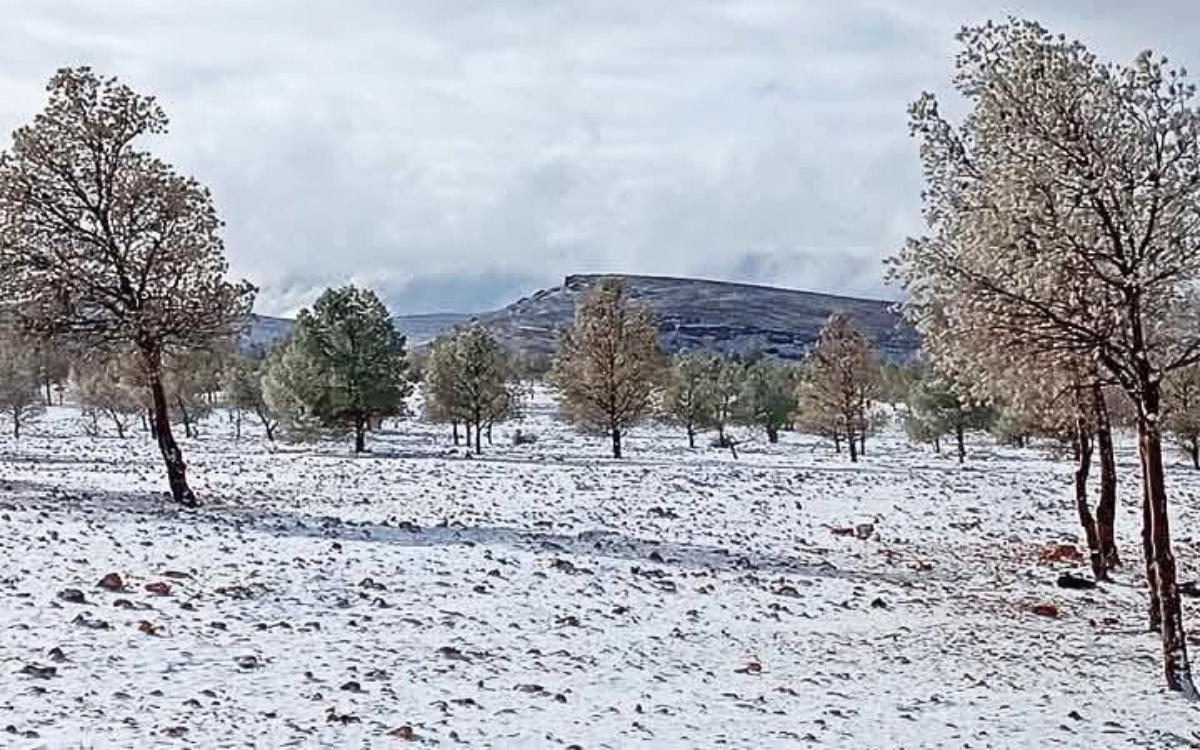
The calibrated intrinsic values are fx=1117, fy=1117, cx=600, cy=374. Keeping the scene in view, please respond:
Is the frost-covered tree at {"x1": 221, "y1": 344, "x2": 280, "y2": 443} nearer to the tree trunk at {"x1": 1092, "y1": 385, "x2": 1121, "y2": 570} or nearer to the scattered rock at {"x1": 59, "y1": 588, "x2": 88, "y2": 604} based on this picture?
the tree trunk at {"x1": 1092, "y1": 385, "x2": 1121, "y2": 570}

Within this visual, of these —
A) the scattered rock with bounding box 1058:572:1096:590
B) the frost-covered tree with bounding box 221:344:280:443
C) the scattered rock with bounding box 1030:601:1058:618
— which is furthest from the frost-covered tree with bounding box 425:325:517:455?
the scattered rock with bounding box 1030:601:1058:618

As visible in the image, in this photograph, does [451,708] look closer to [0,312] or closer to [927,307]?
[927,307]

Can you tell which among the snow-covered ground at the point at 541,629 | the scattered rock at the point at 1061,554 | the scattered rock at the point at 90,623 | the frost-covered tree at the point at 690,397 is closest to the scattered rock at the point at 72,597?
the snow-covered ground at the point at 541,629

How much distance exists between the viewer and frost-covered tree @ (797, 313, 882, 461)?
208 feet

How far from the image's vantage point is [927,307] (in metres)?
18.4

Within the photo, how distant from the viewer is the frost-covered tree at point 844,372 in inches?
2494

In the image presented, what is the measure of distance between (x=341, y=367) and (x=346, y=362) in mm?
432

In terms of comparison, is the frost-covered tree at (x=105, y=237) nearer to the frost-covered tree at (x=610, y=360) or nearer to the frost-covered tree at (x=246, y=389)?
the frost-covered tree at (x=610, y=360)

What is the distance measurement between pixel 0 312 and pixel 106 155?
474cm

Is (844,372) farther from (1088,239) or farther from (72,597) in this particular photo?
(72,597)

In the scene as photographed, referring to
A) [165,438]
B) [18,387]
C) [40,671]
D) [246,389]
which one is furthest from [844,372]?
[40,671]

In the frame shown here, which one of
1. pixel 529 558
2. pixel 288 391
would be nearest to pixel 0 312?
pixel 529 558

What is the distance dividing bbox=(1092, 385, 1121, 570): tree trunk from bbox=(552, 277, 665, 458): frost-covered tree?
112ft

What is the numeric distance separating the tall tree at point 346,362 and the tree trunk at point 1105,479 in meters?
41.3
